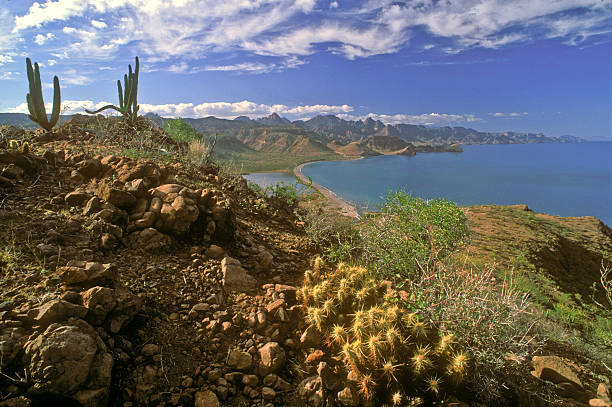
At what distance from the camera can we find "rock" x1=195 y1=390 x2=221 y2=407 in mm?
2418

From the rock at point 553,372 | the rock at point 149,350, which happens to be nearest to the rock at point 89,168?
the rock at point 149,350

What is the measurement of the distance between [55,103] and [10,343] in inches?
435

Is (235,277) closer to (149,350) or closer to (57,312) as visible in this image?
(149,350)

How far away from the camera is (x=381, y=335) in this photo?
Answer: 2.98m

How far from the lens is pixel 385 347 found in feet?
9.36

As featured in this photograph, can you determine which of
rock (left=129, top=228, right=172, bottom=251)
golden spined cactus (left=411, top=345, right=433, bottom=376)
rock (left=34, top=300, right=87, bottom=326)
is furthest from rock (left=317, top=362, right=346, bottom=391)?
rock (left=129, top=228, right=172, bottom=251)

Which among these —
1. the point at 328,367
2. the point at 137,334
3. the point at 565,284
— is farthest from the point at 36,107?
the point at 565,284

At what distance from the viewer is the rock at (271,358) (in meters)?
2.85

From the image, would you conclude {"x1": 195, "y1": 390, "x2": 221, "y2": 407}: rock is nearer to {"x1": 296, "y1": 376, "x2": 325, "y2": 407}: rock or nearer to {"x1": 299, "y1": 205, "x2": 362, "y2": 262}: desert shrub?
{"x1": 296, "y1": 376, "x2": 325, "y2": 407}: rock

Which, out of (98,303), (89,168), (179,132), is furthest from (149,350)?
(179,132)

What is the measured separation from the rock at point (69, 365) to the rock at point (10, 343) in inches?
2.6

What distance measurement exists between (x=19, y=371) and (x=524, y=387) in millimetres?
4623

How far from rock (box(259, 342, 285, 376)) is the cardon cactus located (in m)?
0.53

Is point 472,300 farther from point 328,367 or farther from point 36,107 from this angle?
point 36,107
